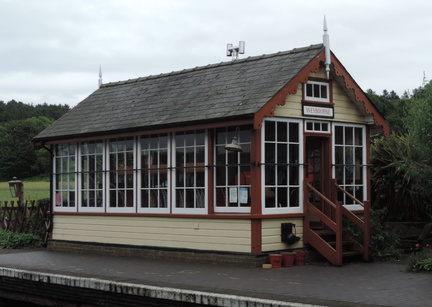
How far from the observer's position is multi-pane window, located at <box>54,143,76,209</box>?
1823 centimetres

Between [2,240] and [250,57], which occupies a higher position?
[250,57]

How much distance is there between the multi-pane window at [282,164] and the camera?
46.2 ft

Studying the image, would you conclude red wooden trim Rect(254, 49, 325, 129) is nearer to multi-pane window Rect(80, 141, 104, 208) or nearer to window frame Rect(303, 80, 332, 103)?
window frame Rect(303, 80, 332, 103)

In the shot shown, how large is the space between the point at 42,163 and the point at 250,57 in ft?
158

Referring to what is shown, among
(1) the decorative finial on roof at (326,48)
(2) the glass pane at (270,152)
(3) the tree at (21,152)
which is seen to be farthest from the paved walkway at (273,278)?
(3) the tree at (21,152)

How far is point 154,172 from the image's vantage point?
15.9 meters

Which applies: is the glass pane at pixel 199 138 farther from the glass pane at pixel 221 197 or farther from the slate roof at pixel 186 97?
the glass pane at pixel 221 197

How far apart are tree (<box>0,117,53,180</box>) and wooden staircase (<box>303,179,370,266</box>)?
155 feet

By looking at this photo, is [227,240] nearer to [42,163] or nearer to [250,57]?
[250,57]

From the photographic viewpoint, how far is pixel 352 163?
15.9 meters

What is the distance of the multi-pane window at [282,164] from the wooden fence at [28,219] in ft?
25.2

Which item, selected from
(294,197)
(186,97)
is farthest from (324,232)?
(186,97)

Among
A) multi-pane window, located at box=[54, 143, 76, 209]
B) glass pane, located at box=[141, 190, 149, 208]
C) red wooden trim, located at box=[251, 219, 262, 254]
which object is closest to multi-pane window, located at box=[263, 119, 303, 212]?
red wooden trim, located at box=[251, 219, 262, 254]

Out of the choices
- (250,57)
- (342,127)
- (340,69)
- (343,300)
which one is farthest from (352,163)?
(343,300)
